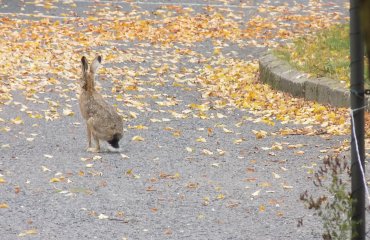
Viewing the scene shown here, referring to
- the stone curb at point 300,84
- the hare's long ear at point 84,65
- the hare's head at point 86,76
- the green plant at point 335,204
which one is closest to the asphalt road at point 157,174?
the hare's head at point 86,76

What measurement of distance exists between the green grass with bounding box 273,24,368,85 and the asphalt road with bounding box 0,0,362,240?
4.44 ft

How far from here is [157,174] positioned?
316 inches

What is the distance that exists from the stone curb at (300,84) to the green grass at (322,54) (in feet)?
0.50

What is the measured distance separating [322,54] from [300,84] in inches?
63.4

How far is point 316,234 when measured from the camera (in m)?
5.84

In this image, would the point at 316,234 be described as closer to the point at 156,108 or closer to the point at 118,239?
the point at 118,239

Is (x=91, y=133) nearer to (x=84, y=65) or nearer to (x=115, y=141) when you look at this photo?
(x=115, y=141)

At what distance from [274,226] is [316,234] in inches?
23.0

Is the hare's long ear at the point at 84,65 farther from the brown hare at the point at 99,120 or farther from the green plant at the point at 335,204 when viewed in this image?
the green plant at the point at 335,204

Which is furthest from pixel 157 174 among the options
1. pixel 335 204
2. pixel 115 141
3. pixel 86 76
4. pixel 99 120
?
pixel 335 204

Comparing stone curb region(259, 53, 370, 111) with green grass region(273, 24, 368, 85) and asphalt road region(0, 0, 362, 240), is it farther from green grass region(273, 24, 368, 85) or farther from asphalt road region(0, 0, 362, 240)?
asphalt road region(0, 0, 362, 240)

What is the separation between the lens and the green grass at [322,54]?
38.7 ft

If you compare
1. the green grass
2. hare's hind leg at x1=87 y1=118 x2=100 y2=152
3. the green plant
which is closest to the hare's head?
hare's hind leg at x1=87 y1=118 x2=100 y2=152

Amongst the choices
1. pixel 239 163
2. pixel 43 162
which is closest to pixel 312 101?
pixel 239 163
